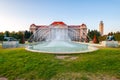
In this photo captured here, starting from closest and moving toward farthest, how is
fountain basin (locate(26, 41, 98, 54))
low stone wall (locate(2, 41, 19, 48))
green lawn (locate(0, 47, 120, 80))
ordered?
green lawn (locate(0, 47, 120, 80)) < fountain basin (locate(26, 41, 98, 54)) < low stone wall (locate(2, 41, 19, 48))

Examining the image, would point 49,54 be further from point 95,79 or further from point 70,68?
point 95,79

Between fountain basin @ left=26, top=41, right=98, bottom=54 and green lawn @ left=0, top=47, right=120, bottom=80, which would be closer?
green lawn @ left=0, top=47, right=120, bottom=80

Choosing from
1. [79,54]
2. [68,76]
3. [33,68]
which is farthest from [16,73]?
[79,54]

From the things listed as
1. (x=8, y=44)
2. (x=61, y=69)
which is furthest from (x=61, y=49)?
(x=8, y=44)

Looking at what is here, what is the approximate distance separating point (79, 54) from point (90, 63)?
1.70 meters

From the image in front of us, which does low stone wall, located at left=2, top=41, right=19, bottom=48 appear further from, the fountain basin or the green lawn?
the green lawn

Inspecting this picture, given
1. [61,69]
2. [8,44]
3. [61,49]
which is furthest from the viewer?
[8,44]

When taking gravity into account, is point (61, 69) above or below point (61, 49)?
below

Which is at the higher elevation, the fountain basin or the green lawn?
the fountain basin

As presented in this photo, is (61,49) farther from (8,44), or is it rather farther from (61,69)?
(8,44)

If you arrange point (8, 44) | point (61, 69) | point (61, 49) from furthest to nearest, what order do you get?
point (8, 44) < point (61, 49) < point (61, 69)

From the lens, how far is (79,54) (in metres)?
8.22

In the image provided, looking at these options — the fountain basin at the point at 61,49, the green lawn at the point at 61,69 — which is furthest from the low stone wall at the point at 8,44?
the green lawn at the point at 61,69

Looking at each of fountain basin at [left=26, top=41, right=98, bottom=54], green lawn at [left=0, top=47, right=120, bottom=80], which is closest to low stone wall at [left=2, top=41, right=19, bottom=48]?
fountain basin at [left=26, top=41, right=98, bottom=54]
